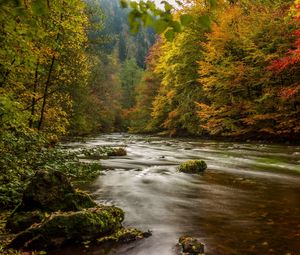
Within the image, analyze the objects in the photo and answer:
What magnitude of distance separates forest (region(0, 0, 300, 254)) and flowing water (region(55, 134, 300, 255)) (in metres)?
1.64

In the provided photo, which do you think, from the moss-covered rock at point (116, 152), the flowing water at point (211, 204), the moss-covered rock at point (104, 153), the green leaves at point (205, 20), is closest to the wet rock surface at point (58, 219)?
the flowing water at point (211, 204)

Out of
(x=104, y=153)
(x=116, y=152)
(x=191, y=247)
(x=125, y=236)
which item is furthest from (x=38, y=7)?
(x=116, y=152)

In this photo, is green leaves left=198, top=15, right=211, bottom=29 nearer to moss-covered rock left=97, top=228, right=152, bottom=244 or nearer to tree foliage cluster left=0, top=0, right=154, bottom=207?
tree foliage cluster left=0, top=0, right=154, bottom=207

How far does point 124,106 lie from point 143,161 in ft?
160

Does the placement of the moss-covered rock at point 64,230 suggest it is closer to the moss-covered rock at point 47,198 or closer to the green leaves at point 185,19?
the moss-covered rock at point 47,198

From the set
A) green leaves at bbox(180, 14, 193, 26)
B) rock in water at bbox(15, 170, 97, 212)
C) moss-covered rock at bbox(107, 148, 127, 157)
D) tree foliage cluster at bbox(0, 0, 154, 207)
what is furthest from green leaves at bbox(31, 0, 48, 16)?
moss-covered rock at bbox(107, 148, 127, 157)

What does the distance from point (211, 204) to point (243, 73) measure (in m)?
19.0

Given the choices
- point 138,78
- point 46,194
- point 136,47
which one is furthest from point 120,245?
point 136,47

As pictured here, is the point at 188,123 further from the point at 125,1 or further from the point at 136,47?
the point at 136,47

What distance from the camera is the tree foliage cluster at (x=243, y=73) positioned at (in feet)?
75.9

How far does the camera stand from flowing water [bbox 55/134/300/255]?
5164 mm

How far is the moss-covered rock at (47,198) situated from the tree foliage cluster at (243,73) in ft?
51.2

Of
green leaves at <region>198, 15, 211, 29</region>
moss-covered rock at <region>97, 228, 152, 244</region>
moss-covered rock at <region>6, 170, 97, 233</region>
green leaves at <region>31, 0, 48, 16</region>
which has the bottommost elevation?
moss-covered rock at <region>97, 228, 152, 244</region>

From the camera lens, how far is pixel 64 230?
5.14 meters
